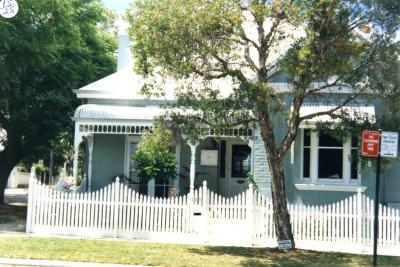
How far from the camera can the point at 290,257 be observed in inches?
451

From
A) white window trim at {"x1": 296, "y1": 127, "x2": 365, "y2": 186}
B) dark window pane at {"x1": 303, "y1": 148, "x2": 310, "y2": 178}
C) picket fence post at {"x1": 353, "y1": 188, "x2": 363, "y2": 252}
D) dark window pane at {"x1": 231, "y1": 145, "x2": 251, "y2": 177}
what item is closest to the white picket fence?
picket fence post at {"x1": 353, "y1": 188, "x2": 363, "y2": 252}

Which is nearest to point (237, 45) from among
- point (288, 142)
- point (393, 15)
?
point (288, 142)

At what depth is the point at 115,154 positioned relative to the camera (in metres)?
19.5

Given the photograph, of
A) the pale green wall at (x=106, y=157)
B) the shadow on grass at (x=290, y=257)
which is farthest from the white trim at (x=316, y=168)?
the pale green wall at (x=106, y=157)

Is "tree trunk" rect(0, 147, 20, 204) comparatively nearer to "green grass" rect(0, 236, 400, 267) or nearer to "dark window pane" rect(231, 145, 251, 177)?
"dark window pane" rect(231, 145, 251, 177)

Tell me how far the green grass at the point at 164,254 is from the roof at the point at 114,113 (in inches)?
222

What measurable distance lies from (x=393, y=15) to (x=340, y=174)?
6408 millimetres

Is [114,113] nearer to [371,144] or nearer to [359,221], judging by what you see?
[359,221]

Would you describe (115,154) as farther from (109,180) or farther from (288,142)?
(288,142)

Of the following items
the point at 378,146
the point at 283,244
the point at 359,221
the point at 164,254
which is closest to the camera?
the point at 378,146

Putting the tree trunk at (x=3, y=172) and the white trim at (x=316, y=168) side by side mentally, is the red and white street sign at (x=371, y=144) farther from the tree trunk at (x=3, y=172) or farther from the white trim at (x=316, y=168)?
the tree trunk at (x=3, y=172)

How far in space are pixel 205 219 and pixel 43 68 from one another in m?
10.4

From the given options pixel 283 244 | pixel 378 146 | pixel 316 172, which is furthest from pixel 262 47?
pixel 316 172

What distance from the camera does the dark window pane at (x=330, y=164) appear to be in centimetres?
1591
